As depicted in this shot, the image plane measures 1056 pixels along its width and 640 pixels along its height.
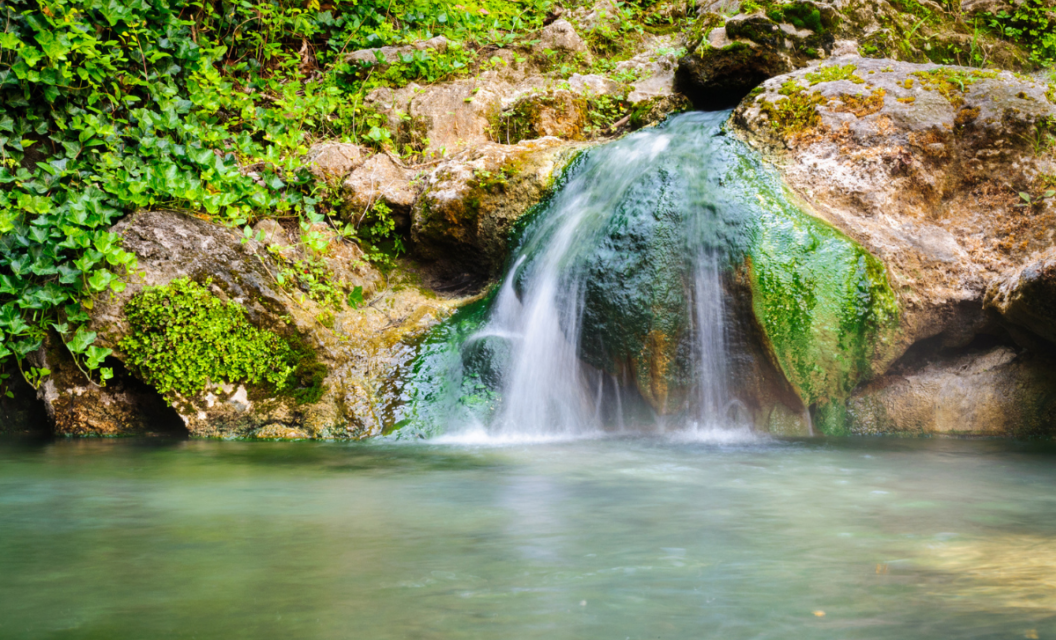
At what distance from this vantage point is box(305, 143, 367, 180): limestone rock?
21.5 ft

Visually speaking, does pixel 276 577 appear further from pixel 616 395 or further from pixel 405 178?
pixel 405 178

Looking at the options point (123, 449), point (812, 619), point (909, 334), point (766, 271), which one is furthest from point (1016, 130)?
point (123, 449)

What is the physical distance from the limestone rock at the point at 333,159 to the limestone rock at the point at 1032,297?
504 centimetres

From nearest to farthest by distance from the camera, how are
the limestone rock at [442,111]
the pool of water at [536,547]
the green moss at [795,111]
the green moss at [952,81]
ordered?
the pool of water at [536,547] → the green moss at [952,81] → the green moss at [795,111] → the limestone rock at [442,111]

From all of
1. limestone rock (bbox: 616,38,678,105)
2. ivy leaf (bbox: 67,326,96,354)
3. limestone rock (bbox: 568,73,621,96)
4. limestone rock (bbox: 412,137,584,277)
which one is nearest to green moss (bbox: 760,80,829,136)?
limestone rock (bbox: 412,137,584,277)

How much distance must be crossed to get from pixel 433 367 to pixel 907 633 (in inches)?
169

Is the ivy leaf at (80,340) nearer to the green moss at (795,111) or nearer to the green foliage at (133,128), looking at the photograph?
the green foliage at (133,128)

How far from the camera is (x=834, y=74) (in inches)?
229

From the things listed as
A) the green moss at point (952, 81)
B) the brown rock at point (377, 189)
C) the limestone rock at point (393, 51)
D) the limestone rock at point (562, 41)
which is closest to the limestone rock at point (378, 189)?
the brown rock at point (377, 189)

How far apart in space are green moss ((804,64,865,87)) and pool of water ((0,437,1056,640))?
9.67 feet

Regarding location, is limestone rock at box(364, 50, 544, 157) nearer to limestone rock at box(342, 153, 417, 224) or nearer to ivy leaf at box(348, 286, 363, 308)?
limestone rock at box(342, 153, 417, 224)

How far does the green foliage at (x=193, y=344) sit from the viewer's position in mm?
5242

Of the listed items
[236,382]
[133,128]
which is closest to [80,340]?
[236,382]

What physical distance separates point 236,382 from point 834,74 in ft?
16.4
